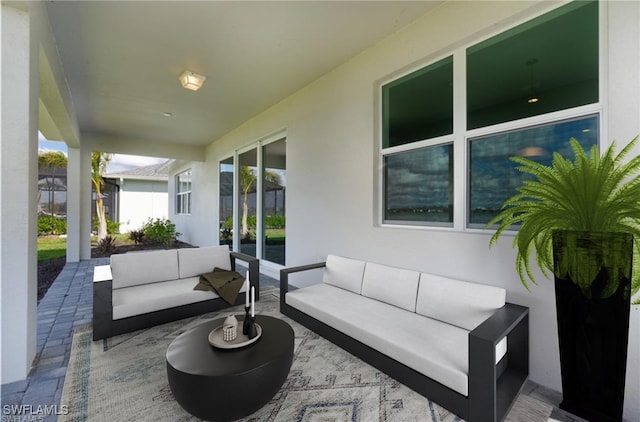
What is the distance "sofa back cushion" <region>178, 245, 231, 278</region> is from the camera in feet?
11.7

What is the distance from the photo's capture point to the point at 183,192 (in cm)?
1043

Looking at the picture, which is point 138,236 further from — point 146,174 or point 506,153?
point 506,153

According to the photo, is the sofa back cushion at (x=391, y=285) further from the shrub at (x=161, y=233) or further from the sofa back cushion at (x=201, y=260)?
the shrub at (x=161, y=233)

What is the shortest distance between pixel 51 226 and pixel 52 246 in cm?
52

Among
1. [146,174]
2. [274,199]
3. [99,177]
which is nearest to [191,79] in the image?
[274,199]

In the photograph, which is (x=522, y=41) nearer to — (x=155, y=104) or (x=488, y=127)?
(x=488, y=127)

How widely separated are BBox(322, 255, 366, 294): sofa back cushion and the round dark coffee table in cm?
130

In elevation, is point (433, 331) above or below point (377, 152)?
below

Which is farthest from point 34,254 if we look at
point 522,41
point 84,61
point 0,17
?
point 522,41

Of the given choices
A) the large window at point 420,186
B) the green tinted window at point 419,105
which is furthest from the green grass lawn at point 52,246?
the green tinted window at point 419,105

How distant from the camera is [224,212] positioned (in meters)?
7.20

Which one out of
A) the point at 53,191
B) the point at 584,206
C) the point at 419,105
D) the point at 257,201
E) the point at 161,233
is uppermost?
the point at 419,105

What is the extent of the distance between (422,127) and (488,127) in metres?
0.66

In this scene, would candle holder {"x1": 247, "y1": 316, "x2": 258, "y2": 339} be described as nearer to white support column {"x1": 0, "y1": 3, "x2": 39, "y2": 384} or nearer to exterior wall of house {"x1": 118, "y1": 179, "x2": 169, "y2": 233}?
white support column {"x1": 0, "y1": 3, "x2": 39, "y2": 384}
